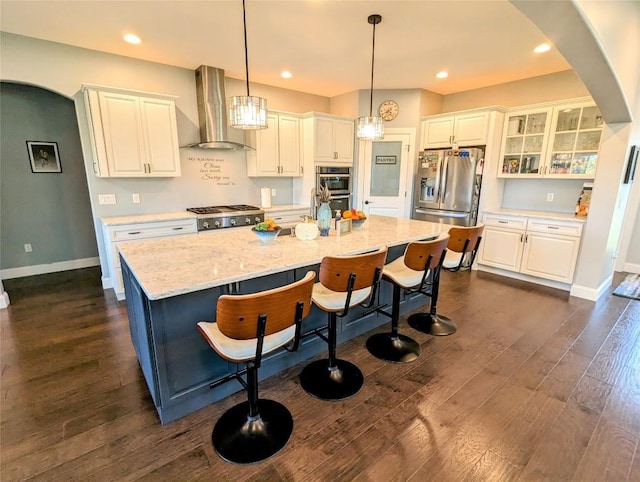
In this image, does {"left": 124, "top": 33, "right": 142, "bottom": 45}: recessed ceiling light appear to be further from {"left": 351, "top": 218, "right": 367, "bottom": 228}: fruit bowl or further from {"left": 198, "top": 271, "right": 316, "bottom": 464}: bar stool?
{"left": 198, "top": 271, "right": 316, "bottom": 464}: bar stool

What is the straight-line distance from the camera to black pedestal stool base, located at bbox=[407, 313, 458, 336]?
284 centimetres

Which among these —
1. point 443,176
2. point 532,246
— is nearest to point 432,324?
point 532,246

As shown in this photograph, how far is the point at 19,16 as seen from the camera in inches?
108

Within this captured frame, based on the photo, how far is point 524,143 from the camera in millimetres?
4316

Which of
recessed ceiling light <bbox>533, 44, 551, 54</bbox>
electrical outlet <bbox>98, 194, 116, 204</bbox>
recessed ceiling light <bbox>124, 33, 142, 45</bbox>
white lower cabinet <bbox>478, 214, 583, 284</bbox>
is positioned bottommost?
white lower cabinet <bbox>478, 214, 583, 284</bbox>

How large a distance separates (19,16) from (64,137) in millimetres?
1929

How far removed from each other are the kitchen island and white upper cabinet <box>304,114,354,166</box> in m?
2.71

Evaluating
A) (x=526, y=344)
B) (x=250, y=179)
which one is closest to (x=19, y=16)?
(x=250, y=179)

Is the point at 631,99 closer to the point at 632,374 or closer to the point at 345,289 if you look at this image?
the point at 632,374

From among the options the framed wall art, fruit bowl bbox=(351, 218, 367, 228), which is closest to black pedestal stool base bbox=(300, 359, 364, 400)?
fruit bowl bbox=(351, 218, 367, 228)

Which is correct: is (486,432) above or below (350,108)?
below

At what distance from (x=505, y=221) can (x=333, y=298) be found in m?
3.48

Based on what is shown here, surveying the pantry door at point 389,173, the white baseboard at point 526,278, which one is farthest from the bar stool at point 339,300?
the pantry door at point 389,173

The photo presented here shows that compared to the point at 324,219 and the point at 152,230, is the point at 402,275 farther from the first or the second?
the point at 152,230
